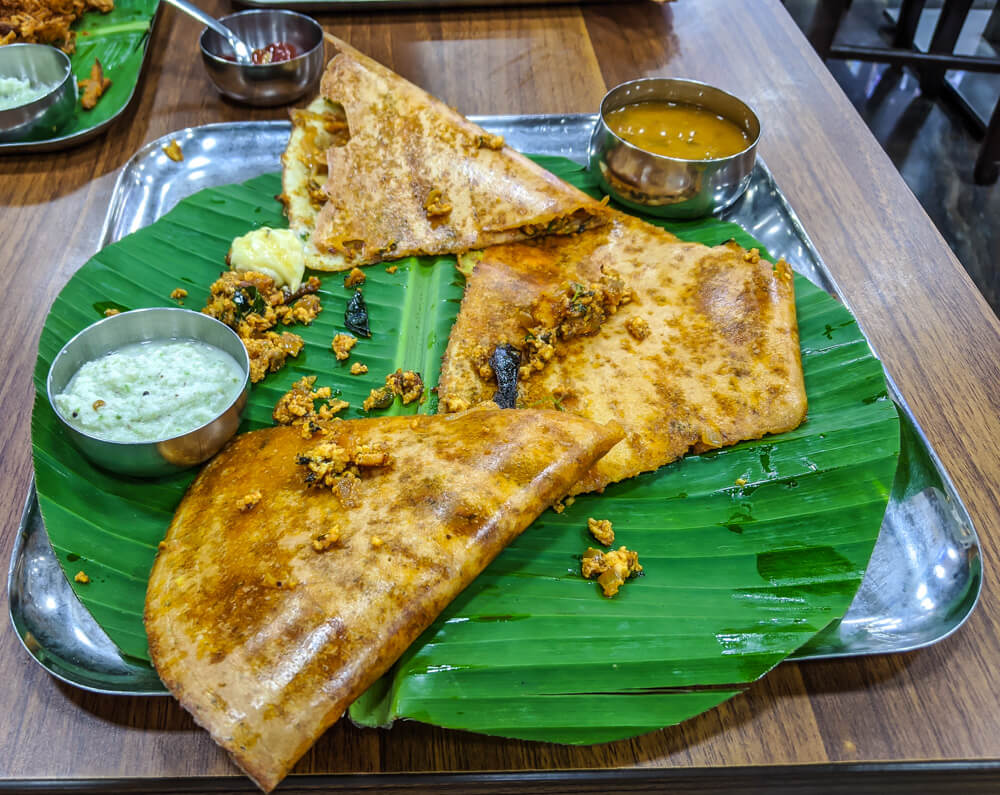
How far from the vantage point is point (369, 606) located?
1.86 metres

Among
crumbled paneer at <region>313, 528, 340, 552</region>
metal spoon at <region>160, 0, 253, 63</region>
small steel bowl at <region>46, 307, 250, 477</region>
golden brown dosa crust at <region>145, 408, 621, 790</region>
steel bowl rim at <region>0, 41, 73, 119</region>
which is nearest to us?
golden brown dosa crust at <region>145, 408, 621, 790</region>

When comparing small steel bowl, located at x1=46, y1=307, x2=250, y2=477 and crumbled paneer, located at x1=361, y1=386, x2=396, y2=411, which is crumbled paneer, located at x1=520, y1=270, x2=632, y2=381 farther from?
small steel bowl, located at x1=46, y1=307, x2=250, y2=477

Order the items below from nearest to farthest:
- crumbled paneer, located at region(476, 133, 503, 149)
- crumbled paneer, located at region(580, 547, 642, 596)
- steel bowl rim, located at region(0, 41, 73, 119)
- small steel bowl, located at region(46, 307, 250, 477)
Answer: crumbled paneer, located at region(580, 547, 642, 596) < small steel bowl, located at region(46, 307, 250, 477) < crumbled paneer, located at region(476, 133, 503, 149) < steel bowl rim, located at region(0, 41, 73, 119)

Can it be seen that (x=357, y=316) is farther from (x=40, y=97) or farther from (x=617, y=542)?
(x=40, y=97)

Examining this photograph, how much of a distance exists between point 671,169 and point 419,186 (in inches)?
41.1

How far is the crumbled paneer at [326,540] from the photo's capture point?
1.97m

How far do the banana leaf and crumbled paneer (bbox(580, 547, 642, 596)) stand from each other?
3cm

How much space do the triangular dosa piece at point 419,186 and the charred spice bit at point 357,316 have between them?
202mm

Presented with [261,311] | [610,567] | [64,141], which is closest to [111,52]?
[64,141]

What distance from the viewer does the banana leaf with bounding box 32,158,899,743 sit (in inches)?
73.9

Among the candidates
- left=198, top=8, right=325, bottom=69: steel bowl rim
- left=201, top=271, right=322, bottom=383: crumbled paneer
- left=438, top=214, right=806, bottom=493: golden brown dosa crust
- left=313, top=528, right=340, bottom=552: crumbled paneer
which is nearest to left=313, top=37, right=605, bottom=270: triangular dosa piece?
left=438, top=214, right=806, bottom=493: golden brown dosa crust

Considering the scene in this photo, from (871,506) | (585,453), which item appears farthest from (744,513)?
(585,453)

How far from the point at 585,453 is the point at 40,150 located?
3087mm

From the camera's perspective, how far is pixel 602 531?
2193 mm
